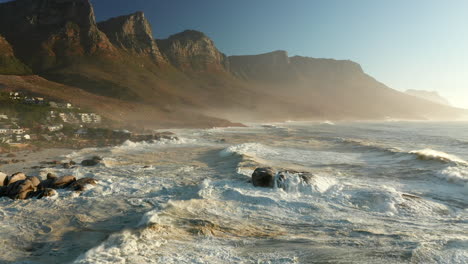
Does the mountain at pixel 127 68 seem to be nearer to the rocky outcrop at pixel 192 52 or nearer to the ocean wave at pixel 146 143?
the rocky outcrop at pixel 192 52

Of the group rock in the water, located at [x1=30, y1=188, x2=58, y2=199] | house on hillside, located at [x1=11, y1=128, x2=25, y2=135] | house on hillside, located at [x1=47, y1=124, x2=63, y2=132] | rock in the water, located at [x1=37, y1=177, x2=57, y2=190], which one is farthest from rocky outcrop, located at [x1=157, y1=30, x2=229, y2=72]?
rock in the water, located at [x1=30, y1=188, x2=58, y2=199]

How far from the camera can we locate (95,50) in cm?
11694

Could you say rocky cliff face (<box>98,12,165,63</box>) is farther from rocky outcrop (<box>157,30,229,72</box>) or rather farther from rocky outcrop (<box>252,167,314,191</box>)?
rocky outcrop (<box>252,167,314,191</box>)

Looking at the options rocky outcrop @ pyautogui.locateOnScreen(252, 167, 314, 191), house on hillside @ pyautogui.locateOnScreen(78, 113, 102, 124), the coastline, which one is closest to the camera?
rocky outcrop @ pyautogui.locateOnScreen(252, 167, 314, 191)

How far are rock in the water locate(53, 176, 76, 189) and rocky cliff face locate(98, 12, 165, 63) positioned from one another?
13176 centimetres

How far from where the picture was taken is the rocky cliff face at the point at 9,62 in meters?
88.7

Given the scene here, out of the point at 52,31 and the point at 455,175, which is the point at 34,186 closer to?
the point at 455,175

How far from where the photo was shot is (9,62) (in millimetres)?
94188

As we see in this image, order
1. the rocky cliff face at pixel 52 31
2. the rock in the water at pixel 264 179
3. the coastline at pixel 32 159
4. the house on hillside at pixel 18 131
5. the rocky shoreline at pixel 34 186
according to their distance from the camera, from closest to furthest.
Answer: the rocky shoreline at pixel 34 186
the rock in the water at pixel 264 179
the coastline at pixel 32 159
the house on hillside at pixel 18 131
the rocky cliff face at pixel 52 31

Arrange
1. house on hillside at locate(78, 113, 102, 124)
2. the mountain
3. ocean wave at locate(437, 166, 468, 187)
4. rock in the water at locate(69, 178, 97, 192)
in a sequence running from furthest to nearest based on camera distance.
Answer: the mountain, house on hillside at locate(78, 113, 102, 124), ocean wave at locate(437, 166, 468, 187), rock in the water at locate(69, 178, 97, 192)

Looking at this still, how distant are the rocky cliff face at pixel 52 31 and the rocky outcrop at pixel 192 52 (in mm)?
41778

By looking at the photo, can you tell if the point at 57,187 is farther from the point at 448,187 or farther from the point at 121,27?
the point at 121,27

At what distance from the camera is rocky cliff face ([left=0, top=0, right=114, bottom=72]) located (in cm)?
10762

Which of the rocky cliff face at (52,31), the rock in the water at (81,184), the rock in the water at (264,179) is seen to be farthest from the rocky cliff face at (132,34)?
the rock in the water at (264,179)
